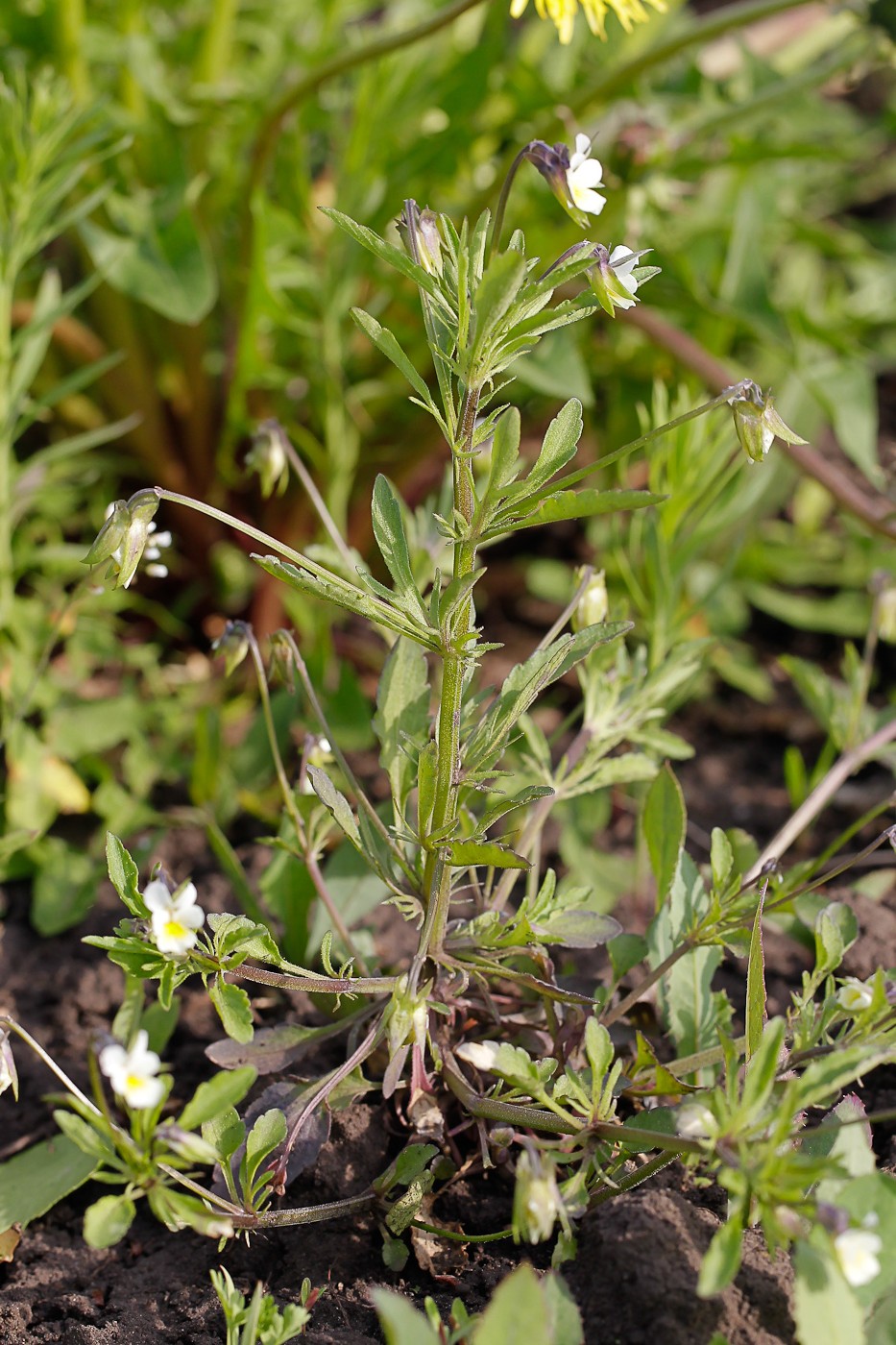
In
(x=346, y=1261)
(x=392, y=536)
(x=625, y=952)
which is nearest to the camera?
(x=392, y=536)

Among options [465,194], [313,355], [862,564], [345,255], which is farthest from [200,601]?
[862,564]

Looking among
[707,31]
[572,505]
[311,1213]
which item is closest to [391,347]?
[572,505]

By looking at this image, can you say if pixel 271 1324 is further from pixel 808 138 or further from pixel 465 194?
pixel 808 138

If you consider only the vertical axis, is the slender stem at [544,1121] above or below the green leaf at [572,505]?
below

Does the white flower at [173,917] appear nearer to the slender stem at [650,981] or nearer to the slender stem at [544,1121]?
the slender stem at [544,1121]

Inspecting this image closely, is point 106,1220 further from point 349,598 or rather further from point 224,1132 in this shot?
point 349,598

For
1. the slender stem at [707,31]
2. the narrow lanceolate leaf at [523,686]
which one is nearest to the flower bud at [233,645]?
the narrow lanceolate leaf at [523,686]

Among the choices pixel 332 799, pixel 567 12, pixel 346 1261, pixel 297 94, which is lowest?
pixel 346 1261
